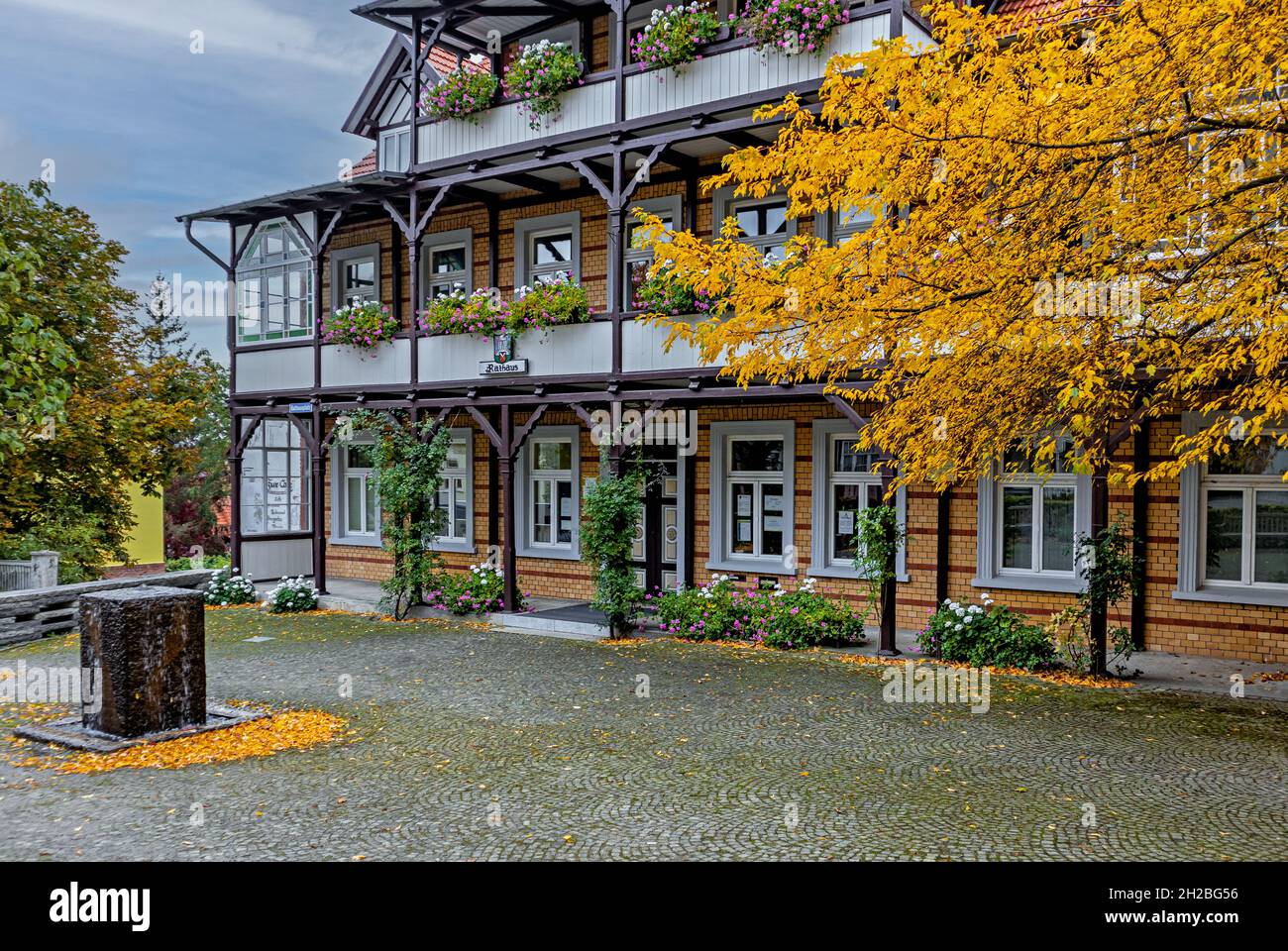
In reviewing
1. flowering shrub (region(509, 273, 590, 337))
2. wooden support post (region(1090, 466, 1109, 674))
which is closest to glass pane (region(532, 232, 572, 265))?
flowering shrub (region(509, 273, 590, 337))

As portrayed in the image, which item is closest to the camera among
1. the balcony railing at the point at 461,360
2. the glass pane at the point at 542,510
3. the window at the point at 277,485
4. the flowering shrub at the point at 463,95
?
the balcony railing at the point at 461,360

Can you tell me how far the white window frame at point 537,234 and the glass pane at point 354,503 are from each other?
583 cm

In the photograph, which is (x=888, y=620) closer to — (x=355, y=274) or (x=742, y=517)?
(x=742, y=517)

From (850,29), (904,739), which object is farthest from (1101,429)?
(850,29)

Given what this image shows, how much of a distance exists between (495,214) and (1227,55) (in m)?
12.0

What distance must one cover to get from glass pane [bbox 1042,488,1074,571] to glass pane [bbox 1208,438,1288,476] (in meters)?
1.77

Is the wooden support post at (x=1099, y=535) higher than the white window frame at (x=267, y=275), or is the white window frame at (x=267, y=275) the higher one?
the white window frame at (x=267, y=275)

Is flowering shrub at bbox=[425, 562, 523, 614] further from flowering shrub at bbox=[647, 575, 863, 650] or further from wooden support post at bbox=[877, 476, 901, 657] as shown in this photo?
wooden support post at bbox=[877, 476, 901, 657]

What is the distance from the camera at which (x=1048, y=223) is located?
6.99 metres

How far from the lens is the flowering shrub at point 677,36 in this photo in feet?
40.7

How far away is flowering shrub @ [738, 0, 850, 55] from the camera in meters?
11.5

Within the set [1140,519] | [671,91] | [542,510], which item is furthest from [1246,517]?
[542,510]

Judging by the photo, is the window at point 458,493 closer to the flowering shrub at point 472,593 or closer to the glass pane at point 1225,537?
the flowering shrub at point 472,593

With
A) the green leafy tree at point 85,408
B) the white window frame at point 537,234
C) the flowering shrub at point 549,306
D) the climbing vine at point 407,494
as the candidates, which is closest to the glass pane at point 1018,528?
the flowering shrub at point 549,306
